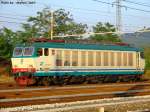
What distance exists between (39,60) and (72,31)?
121 ft

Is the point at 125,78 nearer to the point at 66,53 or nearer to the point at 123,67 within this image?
the point at 123,67

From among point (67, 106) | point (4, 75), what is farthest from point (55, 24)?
point (67, 106)

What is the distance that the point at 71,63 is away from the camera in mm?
33594

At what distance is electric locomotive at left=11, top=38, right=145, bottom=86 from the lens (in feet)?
104

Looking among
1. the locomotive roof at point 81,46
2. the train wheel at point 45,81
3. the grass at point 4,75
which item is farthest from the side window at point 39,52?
the grass at point 4,75

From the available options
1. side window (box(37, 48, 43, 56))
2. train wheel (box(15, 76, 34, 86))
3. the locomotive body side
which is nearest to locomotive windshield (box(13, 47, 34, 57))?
the locomotive body side

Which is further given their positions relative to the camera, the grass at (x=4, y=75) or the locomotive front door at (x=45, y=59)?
the grass at (x=4, y=75)

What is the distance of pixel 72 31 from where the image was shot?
68375 mm

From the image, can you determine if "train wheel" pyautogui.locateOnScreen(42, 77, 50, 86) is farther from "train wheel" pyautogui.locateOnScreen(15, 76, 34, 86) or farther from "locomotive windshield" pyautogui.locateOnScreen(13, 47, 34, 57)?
"locomotive windshield" pyautogui.locateOnScreen(13, 47, 34, 57)

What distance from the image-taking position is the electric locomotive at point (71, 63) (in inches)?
1249

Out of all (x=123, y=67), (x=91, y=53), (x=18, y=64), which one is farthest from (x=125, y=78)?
(x=18, y=64)

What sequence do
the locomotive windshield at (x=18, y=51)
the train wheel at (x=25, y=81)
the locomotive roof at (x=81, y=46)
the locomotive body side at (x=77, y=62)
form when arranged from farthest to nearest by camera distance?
the locomotive windshield at (x=18, y=51)
the locomotive roof at (x=81, y=46)
the locomotive body side at (x=77, y=62)
the train wheel at (x=25, y=81)

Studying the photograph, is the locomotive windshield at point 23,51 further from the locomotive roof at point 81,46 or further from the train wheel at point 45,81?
the train wheel at point 45,81

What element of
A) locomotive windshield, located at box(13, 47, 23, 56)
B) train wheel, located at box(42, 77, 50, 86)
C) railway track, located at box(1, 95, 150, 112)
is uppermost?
locomotive windshield, located at box(13, 47, 23, 56)
